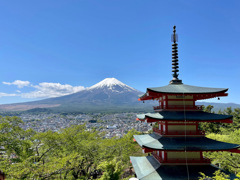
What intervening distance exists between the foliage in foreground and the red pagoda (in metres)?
8.08

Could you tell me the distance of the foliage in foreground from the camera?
14.4m

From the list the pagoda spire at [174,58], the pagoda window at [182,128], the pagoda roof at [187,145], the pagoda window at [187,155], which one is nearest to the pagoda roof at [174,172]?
the pagoda window at [187,155]

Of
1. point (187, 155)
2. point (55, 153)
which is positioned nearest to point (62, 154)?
point (55, 153)

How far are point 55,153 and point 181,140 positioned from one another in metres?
18.9

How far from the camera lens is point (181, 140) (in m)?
11.0

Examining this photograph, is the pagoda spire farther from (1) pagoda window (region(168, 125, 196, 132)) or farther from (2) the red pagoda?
(1) pagoda window (region(168, 125, 196, 132))

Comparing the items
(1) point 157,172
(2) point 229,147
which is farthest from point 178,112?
(1) point 157,172

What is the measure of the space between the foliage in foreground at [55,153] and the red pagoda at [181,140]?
26.5ft

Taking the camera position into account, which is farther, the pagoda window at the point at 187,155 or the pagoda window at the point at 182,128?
the pagoda window at the point at 182,128

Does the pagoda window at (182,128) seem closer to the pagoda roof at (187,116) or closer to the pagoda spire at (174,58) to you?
the pagoda roof at (187,116)

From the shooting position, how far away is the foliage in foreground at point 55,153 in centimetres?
1445

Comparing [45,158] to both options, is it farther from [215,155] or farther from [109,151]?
[215,155]

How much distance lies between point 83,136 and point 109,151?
16.3 feet

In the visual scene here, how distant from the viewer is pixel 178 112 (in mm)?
11516
